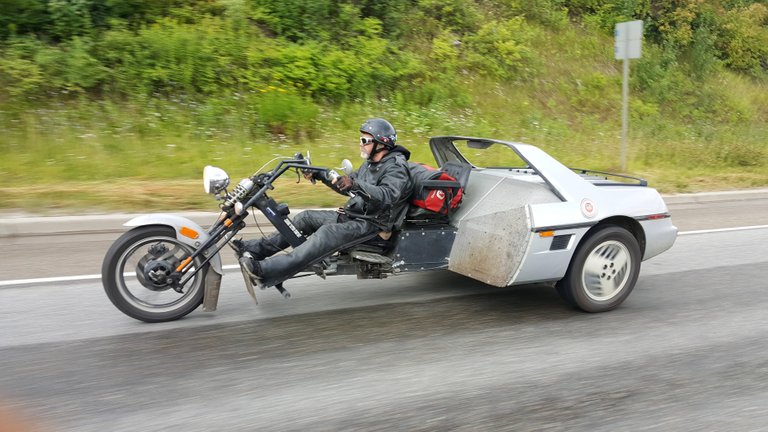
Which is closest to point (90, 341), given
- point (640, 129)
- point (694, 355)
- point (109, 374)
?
point (109, 374)

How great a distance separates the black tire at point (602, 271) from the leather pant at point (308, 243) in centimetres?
152

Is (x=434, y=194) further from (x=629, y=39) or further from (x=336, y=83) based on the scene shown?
(x=336, y=83)

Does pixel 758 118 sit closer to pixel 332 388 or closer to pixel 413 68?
pixel 413 68

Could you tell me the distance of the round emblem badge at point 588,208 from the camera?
5117 millimetres

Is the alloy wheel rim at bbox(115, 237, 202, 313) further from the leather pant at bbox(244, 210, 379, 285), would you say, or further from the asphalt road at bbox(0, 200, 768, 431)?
the leather pant at bbox(244, 210, 379, 285)

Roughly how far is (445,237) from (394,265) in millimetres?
465

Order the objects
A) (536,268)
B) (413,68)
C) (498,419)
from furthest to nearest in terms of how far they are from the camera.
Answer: (413,68)
(536,268)
(498,419)

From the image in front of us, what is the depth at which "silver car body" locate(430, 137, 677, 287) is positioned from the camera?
493 cm

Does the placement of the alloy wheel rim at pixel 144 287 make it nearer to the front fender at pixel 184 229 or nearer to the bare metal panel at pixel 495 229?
the front fender at pixel 184 229

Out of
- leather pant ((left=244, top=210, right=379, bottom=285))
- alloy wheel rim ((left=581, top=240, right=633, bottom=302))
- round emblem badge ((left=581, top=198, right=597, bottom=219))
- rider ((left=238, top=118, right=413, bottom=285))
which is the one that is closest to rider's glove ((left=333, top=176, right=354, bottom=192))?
rider ((left=238, top=118, right=413, bottom=285))

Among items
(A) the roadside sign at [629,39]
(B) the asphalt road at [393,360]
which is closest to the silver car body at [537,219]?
(B) the asphalt road at [393,360]

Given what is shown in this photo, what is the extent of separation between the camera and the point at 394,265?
202 inches

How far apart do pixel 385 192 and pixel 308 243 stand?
2.17 ft

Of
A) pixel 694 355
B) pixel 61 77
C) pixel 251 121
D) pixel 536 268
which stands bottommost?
pixel 694 355
